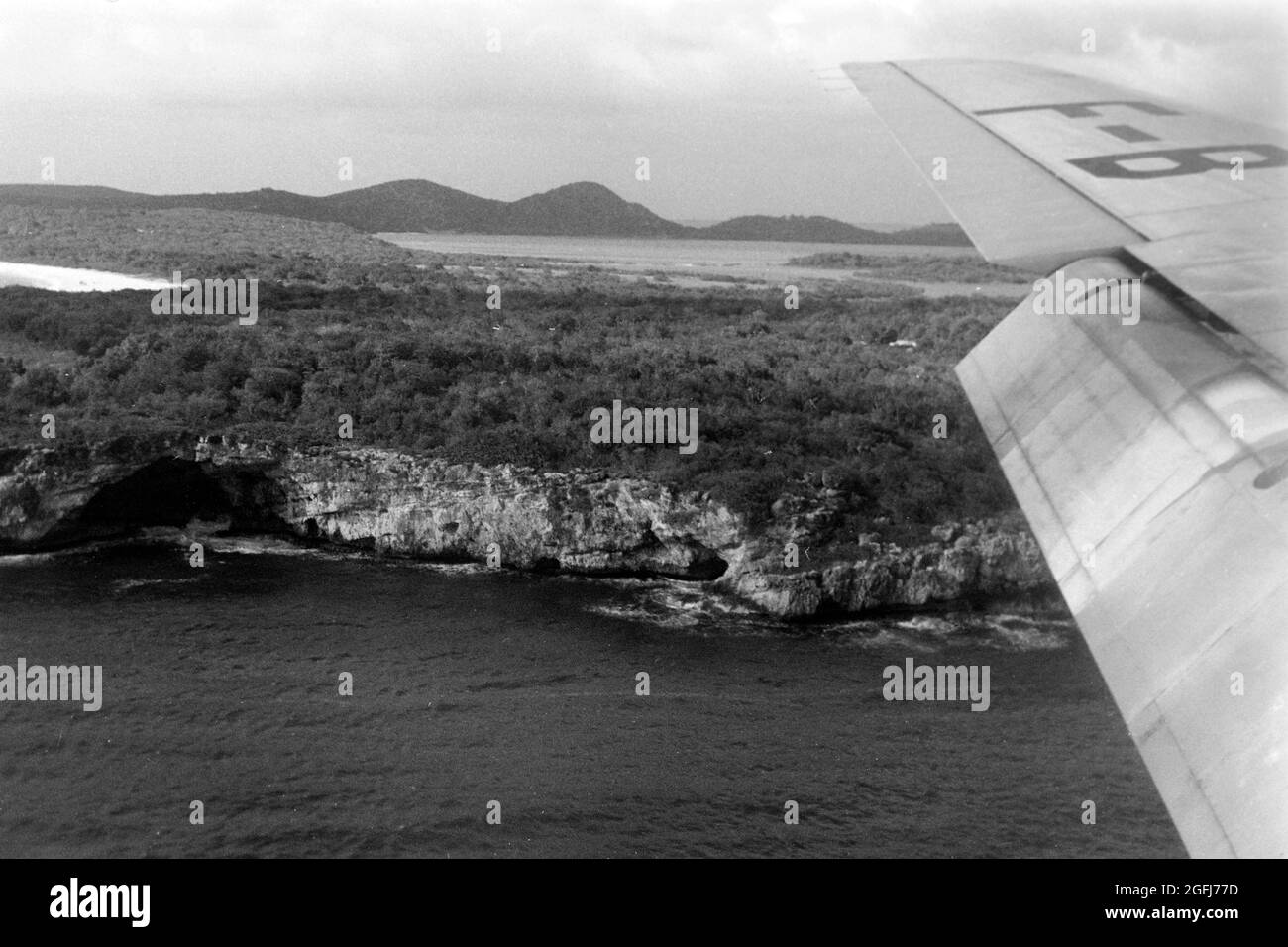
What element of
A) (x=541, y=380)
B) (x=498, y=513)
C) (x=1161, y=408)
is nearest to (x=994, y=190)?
(x=1161, y=408)

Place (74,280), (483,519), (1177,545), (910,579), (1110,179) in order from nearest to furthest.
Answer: (1177,545) → (1110,179) → (910,579) → (483,519) → (74,280)

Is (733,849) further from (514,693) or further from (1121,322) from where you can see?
(1121,322)

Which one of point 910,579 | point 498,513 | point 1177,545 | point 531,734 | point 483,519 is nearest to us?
point 1177,545

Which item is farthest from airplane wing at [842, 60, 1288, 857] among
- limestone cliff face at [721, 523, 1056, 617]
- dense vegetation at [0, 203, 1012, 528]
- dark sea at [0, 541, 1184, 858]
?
dense vegetation at [0, 203, 1012, 528]

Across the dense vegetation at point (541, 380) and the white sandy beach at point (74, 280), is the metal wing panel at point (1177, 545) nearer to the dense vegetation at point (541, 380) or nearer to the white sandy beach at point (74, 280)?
the dense vegetation at point (541, 380)

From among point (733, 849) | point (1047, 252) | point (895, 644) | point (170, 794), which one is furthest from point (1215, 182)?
point (895, 644)

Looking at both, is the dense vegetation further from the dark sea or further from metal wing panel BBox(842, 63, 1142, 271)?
metal wing panel BBox(842, 63, 1142, 271)

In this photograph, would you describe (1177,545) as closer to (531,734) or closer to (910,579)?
(531,734)
